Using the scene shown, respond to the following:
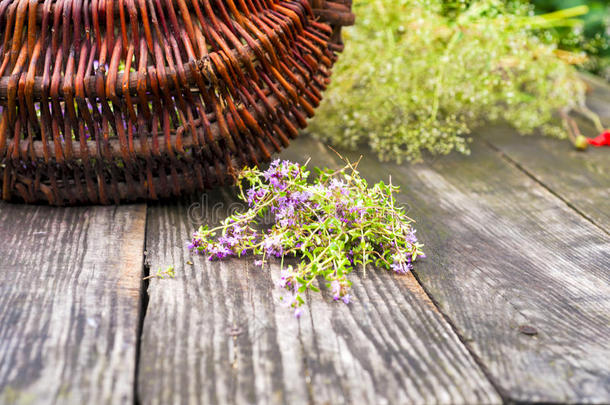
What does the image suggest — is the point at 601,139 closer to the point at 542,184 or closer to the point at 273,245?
the point at 542,184

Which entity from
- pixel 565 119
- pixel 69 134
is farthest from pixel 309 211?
pixel 565 119

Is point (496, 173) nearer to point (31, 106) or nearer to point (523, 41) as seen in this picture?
point (523, 41)

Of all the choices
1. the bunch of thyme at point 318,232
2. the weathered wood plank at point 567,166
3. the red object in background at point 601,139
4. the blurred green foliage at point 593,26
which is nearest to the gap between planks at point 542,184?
the weathered wood plank at point 567,166

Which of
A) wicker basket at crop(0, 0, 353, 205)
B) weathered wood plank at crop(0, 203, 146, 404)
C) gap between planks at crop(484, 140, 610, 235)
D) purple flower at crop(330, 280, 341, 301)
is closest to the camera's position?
weathered wood plank at crop(0, 203, 146, 404)

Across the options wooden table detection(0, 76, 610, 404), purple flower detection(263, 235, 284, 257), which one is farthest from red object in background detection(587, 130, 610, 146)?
purple flower detection(263, 235, 284, 257)

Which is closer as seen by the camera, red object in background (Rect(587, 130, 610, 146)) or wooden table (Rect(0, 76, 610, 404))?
wooden table (Rect(0, 76, 610, 404))

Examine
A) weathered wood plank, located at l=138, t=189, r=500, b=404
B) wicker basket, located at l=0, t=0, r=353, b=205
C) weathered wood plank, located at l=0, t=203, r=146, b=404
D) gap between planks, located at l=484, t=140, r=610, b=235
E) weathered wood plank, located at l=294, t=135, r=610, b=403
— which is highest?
wicker basket, located at l=0, t=0, r=353, b=205

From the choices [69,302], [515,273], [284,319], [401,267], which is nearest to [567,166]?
[515,273]

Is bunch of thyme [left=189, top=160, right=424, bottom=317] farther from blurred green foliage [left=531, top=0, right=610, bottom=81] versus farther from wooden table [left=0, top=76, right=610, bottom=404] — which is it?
blurred green foliage [left=531, top=0, right=610, bottom=81]

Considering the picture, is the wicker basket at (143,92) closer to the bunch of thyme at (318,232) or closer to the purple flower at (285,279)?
the bunch of thyme at (318,232)
